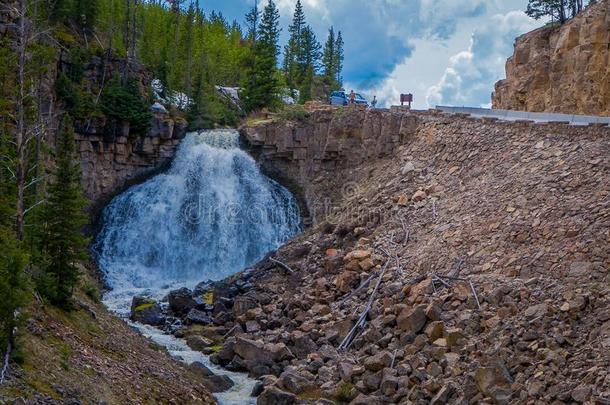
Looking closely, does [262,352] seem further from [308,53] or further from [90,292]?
[308,53]

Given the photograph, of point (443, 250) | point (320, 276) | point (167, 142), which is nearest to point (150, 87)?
point (167, 142)

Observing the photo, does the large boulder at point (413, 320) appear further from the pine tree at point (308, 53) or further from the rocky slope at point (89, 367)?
the pine tree at point (308, 53)

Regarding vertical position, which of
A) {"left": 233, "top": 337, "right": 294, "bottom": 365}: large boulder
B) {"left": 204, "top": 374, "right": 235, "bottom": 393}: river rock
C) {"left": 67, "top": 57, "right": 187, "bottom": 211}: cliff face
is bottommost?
{"left": 204, "top": 374, "right": 235, "bottom": 393}: river rock

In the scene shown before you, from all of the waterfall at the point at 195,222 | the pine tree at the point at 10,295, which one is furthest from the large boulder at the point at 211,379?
the waterfall at the point at 195,222

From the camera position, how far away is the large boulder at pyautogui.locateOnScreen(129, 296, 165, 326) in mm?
25062

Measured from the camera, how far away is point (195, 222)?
35.0 metres

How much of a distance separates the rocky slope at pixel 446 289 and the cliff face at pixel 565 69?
26.0ft

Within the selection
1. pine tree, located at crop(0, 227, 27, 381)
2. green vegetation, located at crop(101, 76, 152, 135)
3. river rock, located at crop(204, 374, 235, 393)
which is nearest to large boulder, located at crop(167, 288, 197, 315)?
river rock, located at crop(204, 374, 235, 393)

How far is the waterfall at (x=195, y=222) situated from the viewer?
33000 millimetres

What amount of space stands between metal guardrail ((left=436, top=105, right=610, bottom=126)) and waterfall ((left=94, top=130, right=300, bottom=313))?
996cm

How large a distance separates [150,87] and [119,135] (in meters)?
5.31

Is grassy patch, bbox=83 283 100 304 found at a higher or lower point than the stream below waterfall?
lower

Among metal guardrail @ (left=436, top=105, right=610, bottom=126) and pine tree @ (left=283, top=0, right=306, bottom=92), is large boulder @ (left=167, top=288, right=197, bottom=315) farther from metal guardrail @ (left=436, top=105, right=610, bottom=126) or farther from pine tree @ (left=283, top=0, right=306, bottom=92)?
pine tree @ (left=283, top=0, right=306, bottom=92)

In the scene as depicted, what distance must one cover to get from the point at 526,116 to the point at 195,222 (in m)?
17.2
